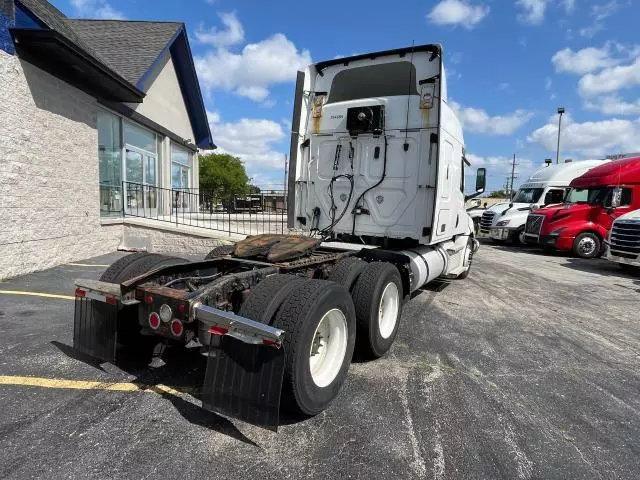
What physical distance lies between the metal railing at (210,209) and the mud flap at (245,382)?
27.7ft

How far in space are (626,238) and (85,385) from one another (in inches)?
479

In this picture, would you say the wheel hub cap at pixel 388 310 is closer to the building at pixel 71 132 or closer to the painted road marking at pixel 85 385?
the painted road marking at pixel 85 385

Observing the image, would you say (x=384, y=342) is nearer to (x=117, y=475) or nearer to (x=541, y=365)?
(x=541, y=365)

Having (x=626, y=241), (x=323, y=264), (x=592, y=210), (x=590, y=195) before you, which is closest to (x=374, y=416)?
(x=323, y=264)

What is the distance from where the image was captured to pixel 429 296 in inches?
277

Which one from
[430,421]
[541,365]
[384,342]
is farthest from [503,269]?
[430,421]

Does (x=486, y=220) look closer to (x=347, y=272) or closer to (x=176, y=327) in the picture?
(x=347, y=272)

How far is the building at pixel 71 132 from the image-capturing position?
699 cm

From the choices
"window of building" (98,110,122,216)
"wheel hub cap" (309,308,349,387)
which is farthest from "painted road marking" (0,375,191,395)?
"window of building" (98,110,122,216)

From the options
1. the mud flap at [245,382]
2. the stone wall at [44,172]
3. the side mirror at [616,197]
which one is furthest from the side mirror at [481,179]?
the stone wall at [44,172]

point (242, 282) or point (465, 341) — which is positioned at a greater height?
point (242, 282)

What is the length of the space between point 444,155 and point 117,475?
5.14 meters

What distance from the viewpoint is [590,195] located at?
13766mm

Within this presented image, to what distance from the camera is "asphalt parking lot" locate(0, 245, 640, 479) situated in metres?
2.37
